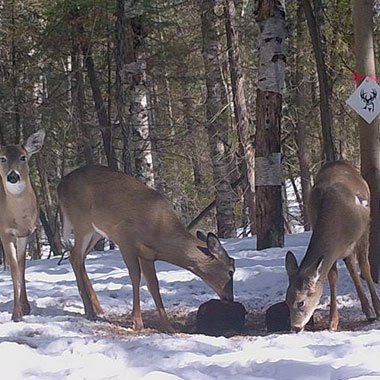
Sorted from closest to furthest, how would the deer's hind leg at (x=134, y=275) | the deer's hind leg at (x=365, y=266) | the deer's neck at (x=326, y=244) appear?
the deer's neck at (x=326, y=244) → the deer's hind leg at (x=134, y=275) → the deer's hind leg at (x=365, y=266)

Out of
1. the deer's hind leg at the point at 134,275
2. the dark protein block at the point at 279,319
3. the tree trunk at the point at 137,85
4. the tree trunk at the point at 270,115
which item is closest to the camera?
the dark protein block at the point at 279,319

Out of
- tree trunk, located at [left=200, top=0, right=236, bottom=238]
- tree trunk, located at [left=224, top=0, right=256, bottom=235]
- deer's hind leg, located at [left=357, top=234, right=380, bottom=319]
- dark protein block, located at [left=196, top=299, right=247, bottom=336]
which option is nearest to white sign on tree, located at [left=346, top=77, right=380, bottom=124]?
deer's hind leg, located at [left=357, top=234, right=380, bottom=319]

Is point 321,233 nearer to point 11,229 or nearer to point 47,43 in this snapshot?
point 11,229

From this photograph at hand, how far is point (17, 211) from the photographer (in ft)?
24.2

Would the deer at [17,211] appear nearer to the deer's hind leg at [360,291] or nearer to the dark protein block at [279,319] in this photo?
the dark protein block at [279,319]

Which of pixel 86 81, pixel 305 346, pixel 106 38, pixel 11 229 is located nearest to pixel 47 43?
pixel 106 38

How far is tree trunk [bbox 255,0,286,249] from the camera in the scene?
9.74m

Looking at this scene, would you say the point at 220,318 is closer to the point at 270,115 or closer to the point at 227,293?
the point at 227,293

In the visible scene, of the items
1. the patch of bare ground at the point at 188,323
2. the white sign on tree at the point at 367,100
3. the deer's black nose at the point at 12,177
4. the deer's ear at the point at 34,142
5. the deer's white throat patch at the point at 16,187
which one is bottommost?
the patch of bare ground at the point at 188,323

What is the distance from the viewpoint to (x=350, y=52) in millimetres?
16469

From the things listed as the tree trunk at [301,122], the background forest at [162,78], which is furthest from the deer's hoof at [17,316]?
the tree trunk at [301,122]

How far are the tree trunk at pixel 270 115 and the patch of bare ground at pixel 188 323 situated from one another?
243 cm

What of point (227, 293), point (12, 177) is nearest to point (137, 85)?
point (12, 177)

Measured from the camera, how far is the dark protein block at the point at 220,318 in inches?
274
